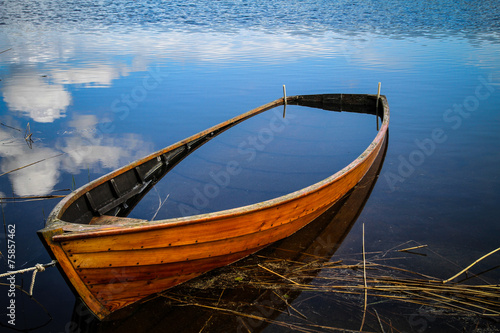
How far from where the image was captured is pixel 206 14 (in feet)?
103

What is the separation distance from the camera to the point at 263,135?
30.1ft

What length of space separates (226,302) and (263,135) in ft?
18.6

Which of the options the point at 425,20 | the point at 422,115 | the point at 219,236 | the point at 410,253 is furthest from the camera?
the point at 425,20

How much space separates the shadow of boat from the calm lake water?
0.08ft

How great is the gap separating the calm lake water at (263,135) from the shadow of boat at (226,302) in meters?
0.03

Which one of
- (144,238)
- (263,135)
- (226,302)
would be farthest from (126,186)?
(263,135)

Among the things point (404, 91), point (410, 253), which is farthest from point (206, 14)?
point (410, 253)

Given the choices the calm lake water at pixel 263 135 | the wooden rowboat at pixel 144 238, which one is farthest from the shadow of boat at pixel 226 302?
the wooden rowboat at pixel 144 238

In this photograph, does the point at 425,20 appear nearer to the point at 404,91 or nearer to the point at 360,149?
the point at 404,91

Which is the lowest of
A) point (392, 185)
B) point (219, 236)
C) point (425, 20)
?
point (392, 185)

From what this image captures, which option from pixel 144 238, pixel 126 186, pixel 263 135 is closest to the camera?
pixel 144 238

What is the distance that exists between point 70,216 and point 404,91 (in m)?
11.3

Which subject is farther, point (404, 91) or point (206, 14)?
point (206, 14)

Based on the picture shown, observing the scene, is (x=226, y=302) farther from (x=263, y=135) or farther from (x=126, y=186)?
(x=263, y=135)
